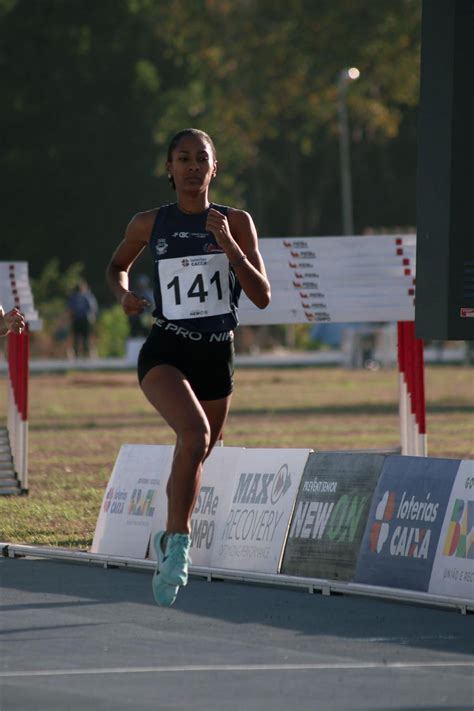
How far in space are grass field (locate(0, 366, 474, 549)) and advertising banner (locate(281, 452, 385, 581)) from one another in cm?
223

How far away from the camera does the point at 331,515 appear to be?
1081cm

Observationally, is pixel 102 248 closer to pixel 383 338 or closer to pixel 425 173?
pixel 383 338

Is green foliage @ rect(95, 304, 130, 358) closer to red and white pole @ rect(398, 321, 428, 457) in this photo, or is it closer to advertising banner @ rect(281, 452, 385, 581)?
red and white pole @ rect(398, 321, 428, 457)

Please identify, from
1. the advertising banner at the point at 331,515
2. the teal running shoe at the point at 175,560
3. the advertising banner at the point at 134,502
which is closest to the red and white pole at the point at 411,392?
the advertising banner at the point at 134,502

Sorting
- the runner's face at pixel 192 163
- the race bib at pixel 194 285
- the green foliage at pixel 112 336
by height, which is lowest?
the green foliage at pixel 112 336

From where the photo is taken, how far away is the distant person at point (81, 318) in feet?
158

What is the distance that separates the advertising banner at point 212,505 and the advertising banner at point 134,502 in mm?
136

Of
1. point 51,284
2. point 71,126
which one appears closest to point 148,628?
point 51,284

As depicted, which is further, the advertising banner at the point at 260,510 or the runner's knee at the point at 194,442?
the advertising banner at the point at 260,510

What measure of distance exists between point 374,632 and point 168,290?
6.17 feet

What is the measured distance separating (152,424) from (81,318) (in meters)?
22.7

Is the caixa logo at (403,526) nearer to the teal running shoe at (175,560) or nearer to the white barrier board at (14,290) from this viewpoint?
the teal running shoe at (175,560)

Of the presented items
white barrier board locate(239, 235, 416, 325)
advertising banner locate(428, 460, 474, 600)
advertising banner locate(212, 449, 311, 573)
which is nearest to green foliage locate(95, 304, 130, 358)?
white barrier board locate(239, 235, 416, 325)

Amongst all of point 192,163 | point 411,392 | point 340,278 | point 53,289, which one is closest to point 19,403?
Answer: point 340,278
